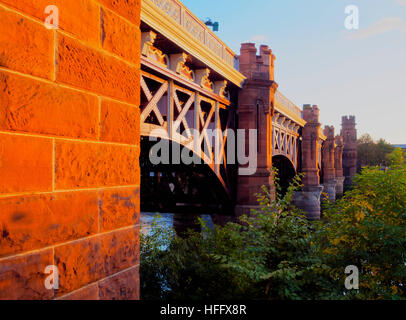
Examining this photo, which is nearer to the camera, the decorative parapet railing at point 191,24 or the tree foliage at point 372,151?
the decorative parapet railing at point 191,24

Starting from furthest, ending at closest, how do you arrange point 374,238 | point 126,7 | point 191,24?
point 191,24
point 374,238
point 126,7

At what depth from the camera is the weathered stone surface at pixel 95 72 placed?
1.71 m

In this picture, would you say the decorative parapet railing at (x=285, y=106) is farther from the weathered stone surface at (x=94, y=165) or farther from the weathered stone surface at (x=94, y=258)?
the weathered stone surface at (x=94, y=258)

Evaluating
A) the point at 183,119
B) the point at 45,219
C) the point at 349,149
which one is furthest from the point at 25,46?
the point at 349,149

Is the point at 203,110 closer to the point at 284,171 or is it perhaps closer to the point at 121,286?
the point at 121,286

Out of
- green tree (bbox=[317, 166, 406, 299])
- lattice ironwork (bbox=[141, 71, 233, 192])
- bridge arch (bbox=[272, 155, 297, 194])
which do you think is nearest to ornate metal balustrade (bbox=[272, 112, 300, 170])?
bridge arch (bbox=[272, 155, 297, 194])

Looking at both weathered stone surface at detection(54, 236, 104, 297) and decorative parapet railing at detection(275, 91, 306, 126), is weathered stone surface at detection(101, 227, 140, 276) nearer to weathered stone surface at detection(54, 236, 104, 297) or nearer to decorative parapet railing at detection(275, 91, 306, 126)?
weathered stone surface at detection(54, 236, 104, 297)

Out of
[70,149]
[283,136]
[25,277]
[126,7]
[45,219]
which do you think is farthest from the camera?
[283,136]

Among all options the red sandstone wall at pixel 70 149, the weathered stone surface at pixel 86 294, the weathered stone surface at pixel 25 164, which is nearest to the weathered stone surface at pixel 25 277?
the red sandstone wall at pixel 70 149

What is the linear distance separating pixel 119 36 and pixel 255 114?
12064mm

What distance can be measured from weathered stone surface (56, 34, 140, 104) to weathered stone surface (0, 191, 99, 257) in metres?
0.60

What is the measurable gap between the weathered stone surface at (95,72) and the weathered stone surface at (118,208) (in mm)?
594

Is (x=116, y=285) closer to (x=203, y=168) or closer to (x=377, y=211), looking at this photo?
(x=377, y=211)

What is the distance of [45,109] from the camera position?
1579 mm
